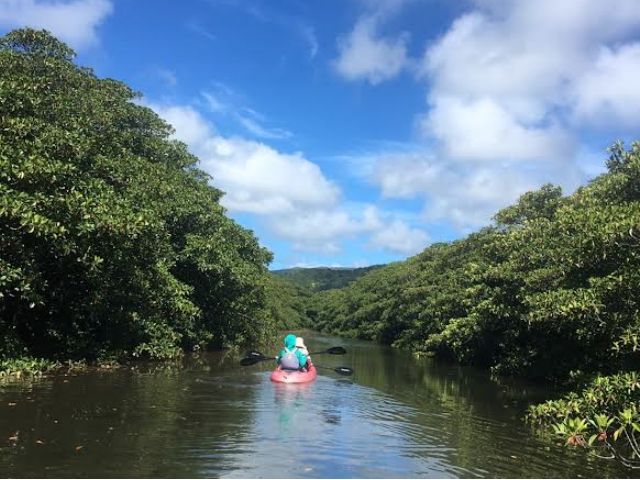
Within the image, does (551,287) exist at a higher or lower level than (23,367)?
higher

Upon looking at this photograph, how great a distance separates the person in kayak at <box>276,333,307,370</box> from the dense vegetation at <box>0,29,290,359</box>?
556 centimetres

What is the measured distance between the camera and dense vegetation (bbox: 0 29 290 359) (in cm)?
1395

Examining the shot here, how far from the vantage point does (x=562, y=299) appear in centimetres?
1377

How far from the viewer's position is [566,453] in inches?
412

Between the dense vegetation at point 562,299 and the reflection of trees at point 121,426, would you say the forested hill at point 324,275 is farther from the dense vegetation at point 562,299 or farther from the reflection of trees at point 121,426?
the reflection of trees at point 121,426

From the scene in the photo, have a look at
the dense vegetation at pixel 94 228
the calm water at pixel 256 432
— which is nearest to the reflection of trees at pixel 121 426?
the calm water at pixel 256 432

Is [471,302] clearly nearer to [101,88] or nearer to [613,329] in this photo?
[613,329]

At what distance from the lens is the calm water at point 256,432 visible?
7945mm

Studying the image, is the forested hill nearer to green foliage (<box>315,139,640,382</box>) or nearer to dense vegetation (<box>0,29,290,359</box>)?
green foliage (<box>315,139,640,382</box>)

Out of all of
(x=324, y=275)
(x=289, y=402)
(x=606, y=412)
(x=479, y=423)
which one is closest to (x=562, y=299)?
(x=606, y=412)

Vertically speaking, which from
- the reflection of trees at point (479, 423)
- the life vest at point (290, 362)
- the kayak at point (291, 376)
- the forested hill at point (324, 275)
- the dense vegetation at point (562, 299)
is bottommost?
the reflection of trees at point (479, 423)

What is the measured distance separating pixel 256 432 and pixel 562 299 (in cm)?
823

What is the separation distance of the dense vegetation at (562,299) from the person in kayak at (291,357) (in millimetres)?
7095

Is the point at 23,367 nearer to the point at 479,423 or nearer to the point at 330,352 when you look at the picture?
the point at 330,352
